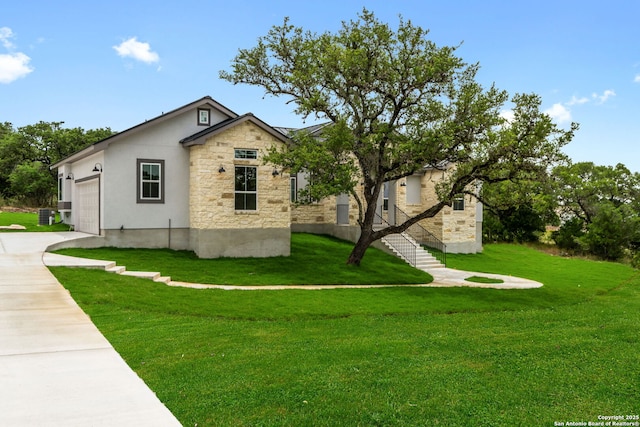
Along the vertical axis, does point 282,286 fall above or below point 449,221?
below

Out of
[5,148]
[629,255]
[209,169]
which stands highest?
[5,148]

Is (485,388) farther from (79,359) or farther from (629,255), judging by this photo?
(629,255)

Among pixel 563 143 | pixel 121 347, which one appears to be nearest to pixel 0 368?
pixel 121 347

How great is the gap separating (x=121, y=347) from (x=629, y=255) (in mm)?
37898

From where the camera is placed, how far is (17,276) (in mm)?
11617

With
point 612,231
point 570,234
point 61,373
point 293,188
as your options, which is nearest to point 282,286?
point 61,373

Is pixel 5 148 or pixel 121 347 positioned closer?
pixel 121 347

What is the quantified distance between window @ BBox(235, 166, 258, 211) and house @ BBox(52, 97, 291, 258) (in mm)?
39

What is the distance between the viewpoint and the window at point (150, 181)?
18.6 m

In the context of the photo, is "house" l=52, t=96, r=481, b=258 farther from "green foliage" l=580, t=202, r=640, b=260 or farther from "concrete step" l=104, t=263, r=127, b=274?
"green foliage" l=580, t=202, r=640, b=260

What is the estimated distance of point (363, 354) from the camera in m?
7.33

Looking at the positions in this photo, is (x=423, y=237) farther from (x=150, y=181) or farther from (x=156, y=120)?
(x=156, y=120)

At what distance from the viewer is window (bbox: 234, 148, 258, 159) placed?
18875 mm

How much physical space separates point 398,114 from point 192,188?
8.42 m
